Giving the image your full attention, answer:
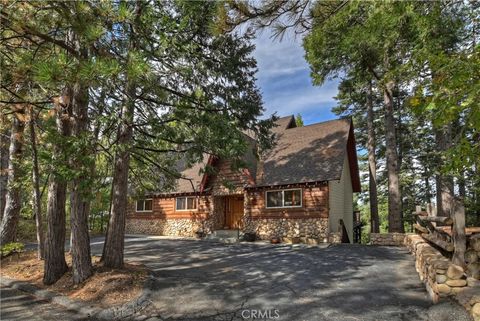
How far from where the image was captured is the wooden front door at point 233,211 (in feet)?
60.8

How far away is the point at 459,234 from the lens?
5461mm

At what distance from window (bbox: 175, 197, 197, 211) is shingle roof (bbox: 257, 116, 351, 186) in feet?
16.0

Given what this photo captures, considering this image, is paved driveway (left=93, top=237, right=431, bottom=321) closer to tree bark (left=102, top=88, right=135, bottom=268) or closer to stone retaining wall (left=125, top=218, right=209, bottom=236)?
tree bark (left=102, top=88, right=135, bottom=268)

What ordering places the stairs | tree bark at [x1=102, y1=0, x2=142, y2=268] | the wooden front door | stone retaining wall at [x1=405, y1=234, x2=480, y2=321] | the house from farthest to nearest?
1. the wooden front door
2. the stairs
3. the house
4. tree bark at [x1=102, y1=0, x2=142, y2=268]
5. stone retaining wall at [x1=405, y1=234, x2=480, y2=321]

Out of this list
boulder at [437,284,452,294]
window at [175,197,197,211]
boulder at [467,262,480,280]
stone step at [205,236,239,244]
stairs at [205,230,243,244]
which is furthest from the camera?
window at [175,197,197,211]

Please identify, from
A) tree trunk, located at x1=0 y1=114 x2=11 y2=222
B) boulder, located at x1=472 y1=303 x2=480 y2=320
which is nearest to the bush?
tree trunk, located at x1=0 y1=114 x2=11 y2=222

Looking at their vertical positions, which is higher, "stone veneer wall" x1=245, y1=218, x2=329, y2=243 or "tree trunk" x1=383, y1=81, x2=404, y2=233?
"tree trunk" x1=383, y1=81, x2=404, y2=233

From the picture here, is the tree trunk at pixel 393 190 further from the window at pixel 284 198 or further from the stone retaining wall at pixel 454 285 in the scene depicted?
the stone retaining wall at pixel 454 285

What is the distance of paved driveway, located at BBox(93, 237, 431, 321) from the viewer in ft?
17.3

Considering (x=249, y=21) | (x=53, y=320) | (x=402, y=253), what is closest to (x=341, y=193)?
(x=402, y=253)

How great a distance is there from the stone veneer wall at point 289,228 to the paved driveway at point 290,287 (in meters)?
3.93

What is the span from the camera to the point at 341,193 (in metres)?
17.1

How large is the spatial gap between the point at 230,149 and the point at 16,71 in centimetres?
494

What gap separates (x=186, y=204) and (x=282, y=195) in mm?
6775
